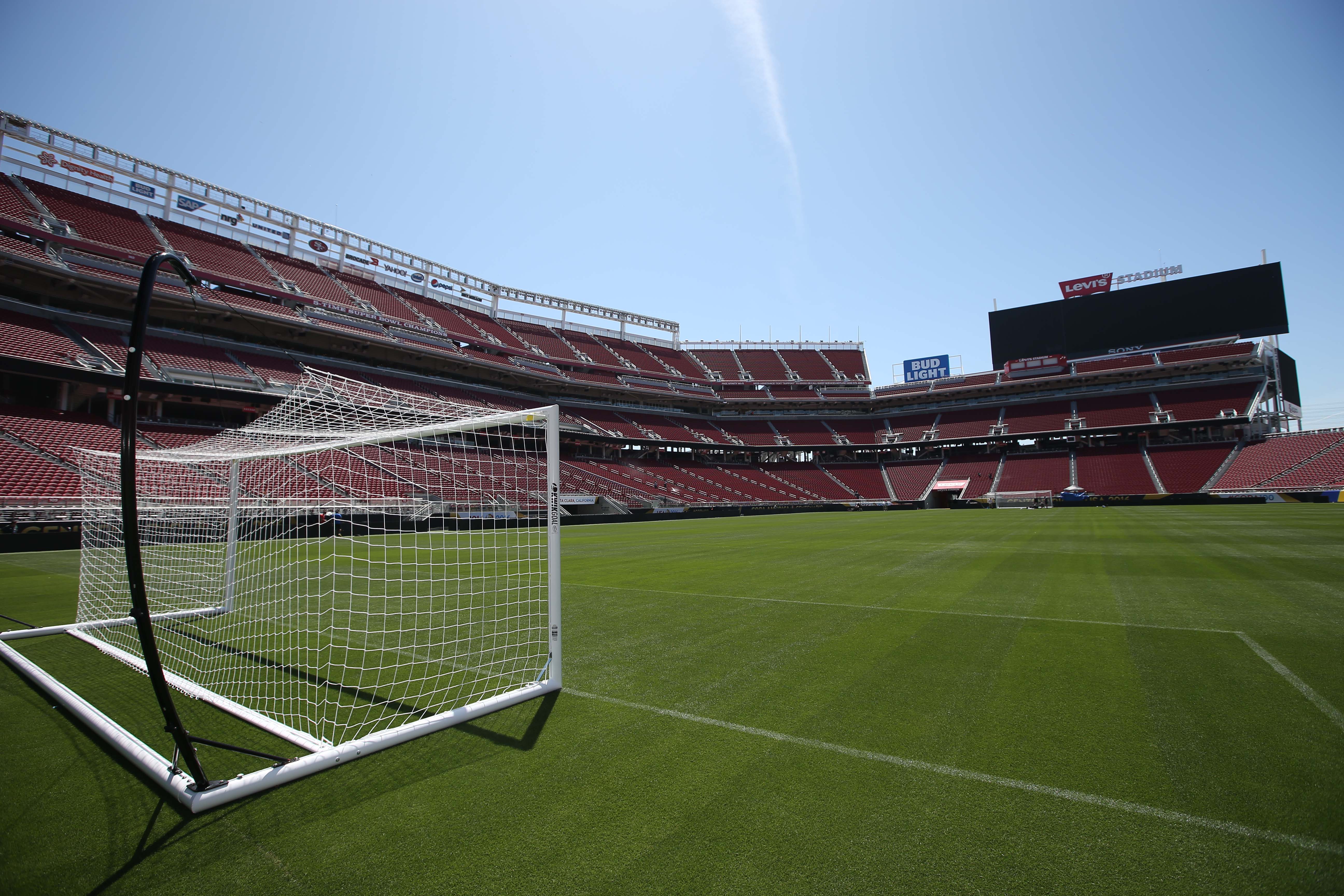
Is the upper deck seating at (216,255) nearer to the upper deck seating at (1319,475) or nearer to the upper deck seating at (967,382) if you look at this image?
the upper deck seating at (967,382)

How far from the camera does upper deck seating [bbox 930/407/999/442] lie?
47.2 m

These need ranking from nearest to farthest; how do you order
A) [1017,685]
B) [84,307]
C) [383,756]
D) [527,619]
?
[383,756] → [1017,685] → [527,619] → [84,307]

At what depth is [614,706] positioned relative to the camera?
3920 millimetres

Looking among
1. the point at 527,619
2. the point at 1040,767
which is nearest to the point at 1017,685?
the point at 1040,767

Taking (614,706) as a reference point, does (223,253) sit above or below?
above

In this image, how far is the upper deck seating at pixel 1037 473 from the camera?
40.4m

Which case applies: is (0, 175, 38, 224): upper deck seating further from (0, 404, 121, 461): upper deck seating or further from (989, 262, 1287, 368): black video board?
(989, 262, 1287, 368): black video board

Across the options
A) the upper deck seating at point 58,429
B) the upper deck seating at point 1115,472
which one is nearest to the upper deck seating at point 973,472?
the upper deck seating at point 1115,472

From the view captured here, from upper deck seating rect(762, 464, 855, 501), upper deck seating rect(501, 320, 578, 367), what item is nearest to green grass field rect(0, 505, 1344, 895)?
upper deck seating rect(762, 464, 855, 501)

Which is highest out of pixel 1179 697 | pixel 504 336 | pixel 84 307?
pixel 504 336

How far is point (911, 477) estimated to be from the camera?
153 ft

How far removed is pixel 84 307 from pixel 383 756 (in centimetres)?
3369

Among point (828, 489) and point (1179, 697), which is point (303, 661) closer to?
point (1179, 697)

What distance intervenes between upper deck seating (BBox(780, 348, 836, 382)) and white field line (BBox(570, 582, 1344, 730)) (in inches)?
2034
